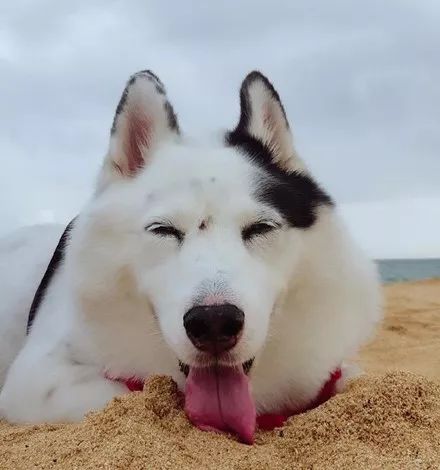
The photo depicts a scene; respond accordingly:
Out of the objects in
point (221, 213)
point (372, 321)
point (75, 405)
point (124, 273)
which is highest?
point (221, 213)

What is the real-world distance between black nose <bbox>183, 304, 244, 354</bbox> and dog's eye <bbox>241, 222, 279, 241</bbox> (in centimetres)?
46

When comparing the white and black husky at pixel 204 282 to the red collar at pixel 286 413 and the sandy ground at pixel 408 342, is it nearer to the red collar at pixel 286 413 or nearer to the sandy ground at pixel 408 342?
the red collar at pixel 286 413

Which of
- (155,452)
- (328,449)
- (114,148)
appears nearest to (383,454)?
(328,449)

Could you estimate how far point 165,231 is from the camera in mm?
2654

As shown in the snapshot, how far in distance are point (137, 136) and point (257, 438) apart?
145 cm

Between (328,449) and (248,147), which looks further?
(248,147)

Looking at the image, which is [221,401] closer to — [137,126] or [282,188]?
[282,188]

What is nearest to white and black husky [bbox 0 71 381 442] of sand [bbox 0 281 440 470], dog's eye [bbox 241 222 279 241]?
dog's eye [bbox 241 222 279 241]

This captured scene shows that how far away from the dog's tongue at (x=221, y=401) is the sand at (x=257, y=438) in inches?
2.2

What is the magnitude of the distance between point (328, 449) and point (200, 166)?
122 centimetres

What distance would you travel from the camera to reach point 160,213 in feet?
8.71

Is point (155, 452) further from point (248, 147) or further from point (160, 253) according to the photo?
point (248, 147)

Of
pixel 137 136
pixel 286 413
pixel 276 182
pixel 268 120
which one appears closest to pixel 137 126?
pixel 137 136

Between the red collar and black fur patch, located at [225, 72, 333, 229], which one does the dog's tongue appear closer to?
the red collar
